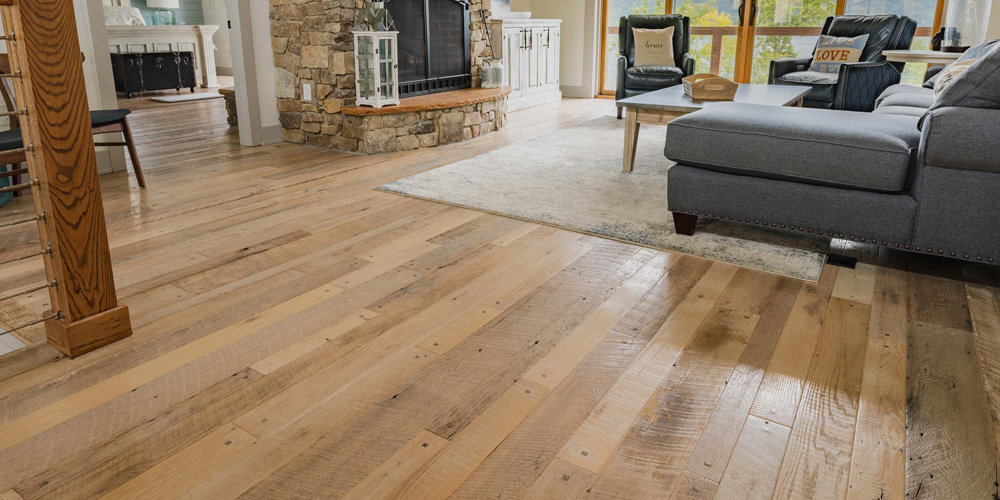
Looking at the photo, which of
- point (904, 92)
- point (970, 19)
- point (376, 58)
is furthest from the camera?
point (970, 19)

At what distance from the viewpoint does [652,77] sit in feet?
19.4

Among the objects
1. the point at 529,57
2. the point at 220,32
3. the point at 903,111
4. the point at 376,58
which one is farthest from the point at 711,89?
the point at 220,32

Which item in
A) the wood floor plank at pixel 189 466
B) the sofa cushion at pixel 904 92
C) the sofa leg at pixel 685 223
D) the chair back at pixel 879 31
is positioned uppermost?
the chair back at pixel 879 31

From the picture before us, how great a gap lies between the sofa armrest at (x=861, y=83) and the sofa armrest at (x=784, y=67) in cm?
65

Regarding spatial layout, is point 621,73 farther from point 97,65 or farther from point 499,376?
point 499,376

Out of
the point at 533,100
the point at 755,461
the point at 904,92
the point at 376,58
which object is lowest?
the point at 755,461

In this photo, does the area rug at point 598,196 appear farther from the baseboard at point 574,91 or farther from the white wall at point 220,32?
the white wall at point 220,32

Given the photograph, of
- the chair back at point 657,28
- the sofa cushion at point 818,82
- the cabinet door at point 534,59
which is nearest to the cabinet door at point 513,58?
the cabinet door at point 534,59

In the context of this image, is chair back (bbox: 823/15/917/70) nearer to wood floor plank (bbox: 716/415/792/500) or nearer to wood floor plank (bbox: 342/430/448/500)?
wood floor plank (bbox: 716/415/792/500)

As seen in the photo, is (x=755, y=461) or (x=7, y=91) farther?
(x=7, y=91)

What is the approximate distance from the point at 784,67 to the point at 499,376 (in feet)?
16.0

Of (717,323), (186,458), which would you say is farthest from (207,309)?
(717,323)

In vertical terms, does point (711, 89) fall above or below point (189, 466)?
above

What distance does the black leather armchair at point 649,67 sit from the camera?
5.89m
